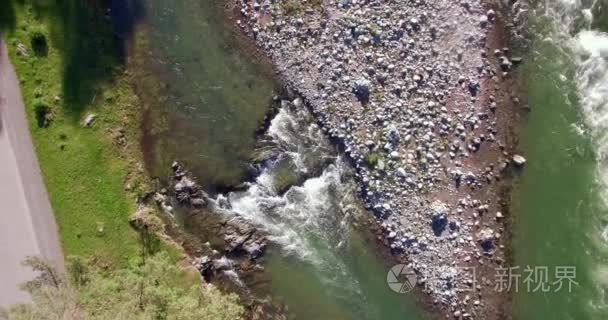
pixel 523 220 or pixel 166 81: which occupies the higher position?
pixel 166 81

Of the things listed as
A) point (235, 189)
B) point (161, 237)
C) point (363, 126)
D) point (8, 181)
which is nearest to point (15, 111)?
point (8, 181)

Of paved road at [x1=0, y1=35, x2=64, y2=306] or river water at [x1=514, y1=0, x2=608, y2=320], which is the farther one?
river water at [x1=514, y1=0, x2=608, y2=320]

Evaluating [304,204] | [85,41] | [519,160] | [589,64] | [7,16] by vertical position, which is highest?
[7,16]

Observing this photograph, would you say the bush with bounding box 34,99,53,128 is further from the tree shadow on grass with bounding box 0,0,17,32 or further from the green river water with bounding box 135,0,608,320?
the green river water with bounding box 135,0,608,320

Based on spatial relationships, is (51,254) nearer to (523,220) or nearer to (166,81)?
(166,81)

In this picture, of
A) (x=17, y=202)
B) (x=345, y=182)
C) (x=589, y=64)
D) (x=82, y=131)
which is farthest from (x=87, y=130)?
(x=589, y=64)

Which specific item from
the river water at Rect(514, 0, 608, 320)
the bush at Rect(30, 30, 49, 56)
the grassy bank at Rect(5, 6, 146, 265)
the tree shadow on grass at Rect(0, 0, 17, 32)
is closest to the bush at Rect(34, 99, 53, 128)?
the grassy bank at Rect(5, 6, 146, 265)

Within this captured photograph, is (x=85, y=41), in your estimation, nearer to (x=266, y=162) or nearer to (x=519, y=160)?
(x=266, y=162)
